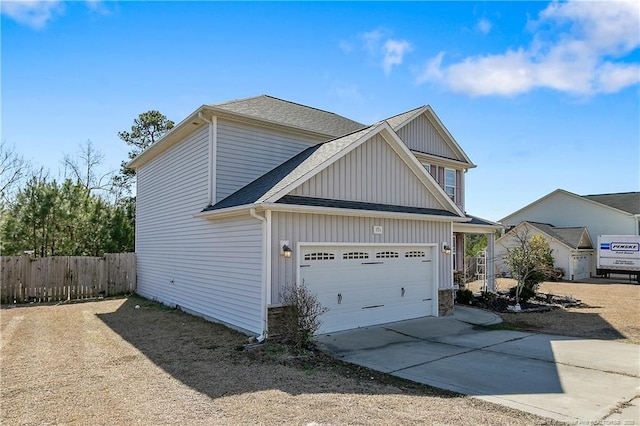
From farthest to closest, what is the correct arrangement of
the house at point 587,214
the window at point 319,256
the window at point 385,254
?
the house at point 587,214 < the window at point 385,254 < the window at point 319,256

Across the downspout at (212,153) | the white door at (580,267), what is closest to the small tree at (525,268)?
the downspout at (212,153)

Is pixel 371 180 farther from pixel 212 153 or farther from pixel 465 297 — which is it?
pixel 465 297

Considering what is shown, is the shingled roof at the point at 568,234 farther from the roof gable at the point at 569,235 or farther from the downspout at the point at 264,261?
the downspout at the point at 264,261

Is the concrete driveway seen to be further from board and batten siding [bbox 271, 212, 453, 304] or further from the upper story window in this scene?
the upper story window

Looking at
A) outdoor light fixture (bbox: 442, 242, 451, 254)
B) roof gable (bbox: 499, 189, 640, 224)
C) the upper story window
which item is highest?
roof gable (bbox: 499, 189, 640, 224)

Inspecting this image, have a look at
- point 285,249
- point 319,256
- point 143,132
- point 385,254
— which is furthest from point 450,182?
point 143,132

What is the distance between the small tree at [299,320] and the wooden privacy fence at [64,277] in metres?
11.5

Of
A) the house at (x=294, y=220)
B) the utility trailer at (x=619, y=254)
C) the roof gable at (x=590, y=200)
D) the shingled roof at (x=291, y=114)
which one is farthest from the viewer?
the roof gable at (x=590, y=200)

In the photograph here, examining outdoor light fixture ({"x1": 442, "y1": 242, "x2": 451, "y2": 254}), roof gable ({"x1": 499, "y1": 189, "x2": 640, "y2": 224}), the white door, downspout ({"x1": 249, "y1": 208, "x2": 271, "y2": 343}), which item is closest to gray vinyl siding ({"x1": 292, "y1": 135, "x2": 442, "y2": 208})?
downspout ({"x1": 249, "y1": 208, "x2": 271, "y2": 343})

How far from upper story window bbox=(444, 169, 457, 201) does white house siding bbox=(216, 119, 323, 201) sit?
7478 mm

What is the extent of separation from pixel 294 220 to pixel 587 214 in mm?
32121

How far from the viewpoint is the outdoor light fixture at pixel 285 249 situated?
28.7ft

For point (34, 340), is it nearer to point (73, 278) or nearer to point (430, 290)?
point (73, 278)

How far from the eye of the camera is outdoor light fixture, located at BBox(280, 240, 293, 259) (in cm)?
875
